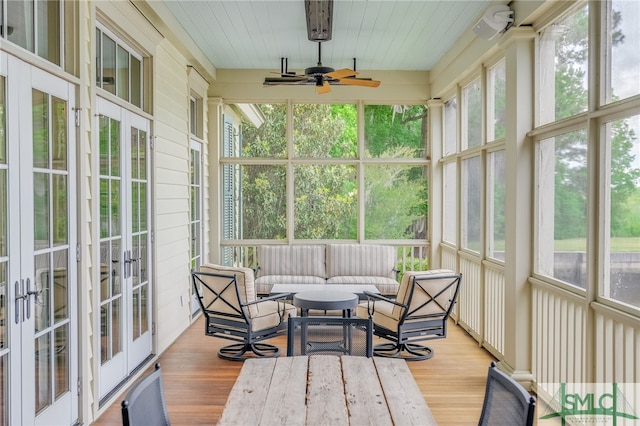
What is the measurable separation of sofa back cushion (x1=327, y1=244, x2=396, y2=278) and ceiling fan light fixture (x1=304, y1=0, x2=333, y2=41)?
308 cm

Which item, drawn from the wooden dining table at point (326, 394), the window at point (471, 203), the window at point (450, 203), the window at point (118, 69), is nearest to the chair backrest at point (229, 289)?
the window at point (118, 69)

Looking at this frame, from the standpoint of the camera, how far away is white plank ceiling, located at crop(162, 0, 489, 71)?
15.1 ft

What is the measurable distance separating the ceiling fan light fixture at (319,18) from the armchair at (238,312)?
93.4 inches

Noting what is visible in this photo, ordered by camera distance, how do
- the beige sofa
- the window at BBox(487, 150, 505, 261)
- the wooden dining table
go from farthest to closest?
1. the beige sofa
2. the window at BBox(487, 150, 505, 261)
3. the wooden dining table

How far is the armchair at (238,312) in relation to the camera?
4.57m

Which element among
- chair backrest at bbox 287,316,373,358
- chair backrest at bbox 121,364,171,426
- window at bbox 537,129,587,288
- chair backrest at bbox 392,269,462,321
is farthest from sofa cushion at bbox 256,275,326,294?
chair backrest at bbox 121,364,171,426

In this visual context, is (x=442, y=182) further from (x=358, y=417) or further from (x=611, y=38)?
(x=358, y=417)

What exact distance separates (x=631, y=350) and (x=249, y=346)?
3.17m

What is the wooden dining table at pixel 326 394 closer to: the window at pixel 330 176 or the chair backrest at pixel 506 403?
the chair backrest at pixel 506 403

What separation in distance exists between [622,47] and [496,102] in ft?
6.91

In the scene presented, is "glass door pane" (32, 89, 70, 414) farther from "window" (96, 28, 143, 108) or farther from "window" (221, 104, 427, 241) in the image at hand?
"window" (221, 104, 427, 241)

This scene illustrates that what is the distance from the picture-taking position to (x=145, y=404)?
166 cm

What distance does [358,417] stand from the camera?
1.75m

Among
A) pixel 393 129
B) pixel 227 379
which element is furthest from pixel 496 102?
pixel 227 379
